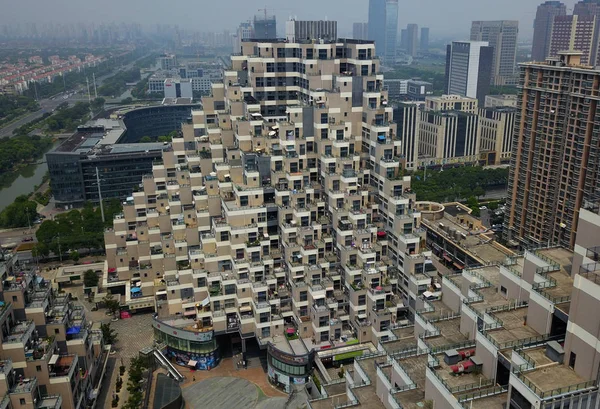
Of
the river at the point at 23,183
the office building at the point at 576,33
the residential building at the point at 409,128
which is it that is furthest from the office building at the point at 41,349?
the office building at the point at 576,33

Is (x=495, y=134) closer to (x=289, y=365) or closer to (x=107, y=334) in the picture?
(x=289, y=365)

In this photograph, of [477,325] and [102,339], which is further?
[102,339]

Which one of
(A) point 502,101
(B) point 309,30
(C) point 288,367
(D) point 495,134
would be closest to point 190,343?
(C) point 288,367

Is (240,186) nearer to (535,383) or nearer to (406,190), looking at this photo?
(406,190)

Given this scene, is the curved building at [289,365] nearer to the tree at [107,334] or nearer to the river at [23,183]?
the tree at [107,334]

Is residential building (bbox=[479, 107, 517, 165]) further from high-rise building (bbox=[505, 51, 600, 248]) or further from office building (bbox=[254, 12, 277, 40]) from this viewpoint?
office building (bbox=[254, 12, 277, 40])

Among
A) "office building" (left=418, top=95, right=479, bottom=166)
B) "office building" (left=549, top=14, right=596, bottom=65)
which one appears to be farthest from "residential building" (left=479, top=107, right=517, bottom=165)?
"office building" (left=549, top=14, right=596, bottom=65)

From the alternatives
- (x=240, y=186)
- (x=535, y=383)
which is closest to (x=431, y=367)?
(x=535, y=383)
